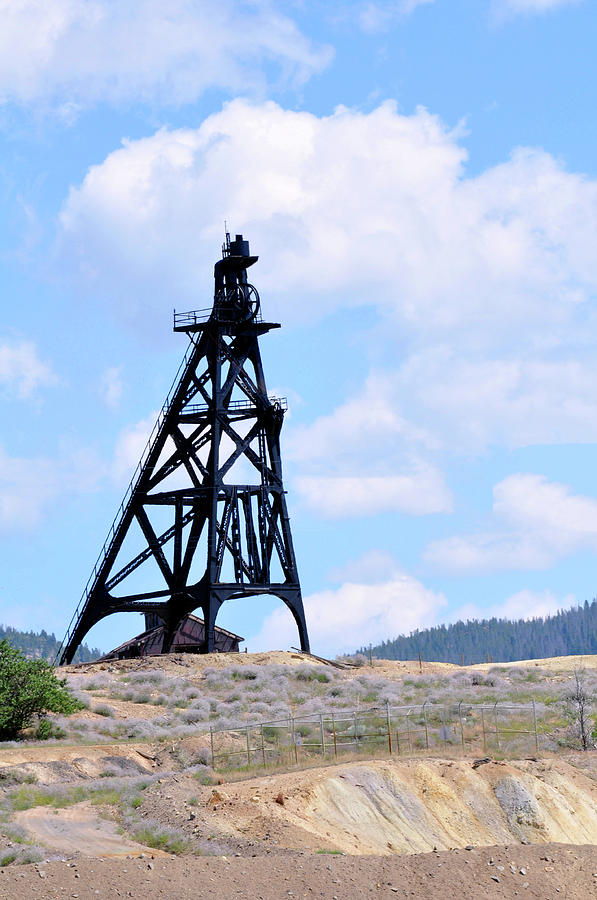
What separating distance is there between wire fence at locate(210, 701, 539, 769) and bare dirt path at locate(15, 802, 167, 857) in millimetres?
6541

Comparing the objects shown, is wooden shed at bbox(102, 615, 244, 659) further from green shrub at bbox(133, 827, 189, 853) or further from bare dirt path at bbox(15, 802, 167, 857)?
green shrub at bbox(133, 827, 189, 853)

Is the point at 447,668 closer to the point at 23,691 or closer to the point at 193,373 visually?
the point at 193,373

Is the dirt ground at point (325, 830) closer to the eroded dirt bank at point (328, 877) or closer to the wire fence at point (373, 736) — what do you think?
the eroded dirt bank at point (328, 877)

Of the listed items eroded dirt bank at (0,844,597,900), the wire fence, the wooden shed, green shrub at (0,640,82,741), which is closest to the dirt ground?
eroded dirt bank at (0,844,597,900)

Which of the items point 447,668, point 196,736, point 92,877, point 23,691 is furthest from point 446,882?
point 447,668

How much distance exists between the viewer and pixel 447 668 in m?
62.4

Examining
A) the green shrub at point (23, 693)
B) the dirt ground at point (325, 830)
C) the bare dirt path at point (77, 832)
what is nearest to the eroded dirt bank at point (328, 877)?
the dirt ground at point (325, 830)

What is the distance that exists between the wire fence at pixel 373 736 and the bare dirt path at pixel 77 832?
6541mm

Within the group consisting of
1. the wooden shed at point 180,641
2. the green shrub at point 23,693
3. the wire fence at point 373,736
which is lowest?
the wire fence at point 373,736

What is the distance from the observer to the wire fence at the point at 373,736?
3634cm

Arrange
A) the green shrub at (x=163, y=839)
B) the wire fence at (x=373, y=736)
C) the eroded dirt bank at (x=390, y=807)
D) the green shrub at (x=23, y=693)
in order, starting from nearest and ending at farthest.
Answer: the green shrub at (x=163, y=839), the eroded dirt bank at (x=390, y=807), the wire fence at (x=373, y=736), the green shrub at (x=23, y=693)

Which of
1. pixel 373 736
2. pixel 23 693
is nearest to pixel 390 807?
pixel 373 736

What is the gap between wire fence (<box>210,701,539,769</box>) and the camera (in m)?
36.3

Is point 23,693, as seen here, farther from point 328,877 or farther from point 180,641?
point 180,641
